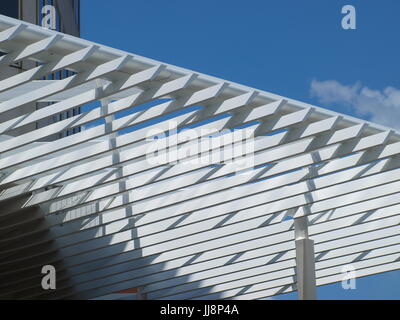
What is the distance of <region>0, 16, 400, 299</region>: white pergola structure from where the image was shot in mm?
12781

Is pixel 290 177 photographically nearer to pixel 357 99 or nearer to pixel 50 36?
pixel 50 36

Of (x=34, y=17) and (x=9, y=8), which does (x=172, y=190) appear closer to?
(x=9, y=8)

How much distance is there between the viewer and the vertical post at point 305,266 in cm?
1589

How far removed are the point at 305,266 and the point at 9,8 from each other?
1245 centimetres

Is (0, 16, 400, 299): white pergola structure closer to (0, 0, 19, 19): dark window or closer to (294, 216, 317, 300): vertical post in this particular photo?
(294, 216, 317, 300): vertical post

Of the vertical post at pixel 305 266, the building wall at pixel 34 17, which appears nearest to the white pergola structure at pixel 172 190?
the vertical post at pixel 305 266

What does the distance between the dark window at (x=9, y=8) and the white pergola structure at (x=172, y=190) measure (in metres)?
7.40

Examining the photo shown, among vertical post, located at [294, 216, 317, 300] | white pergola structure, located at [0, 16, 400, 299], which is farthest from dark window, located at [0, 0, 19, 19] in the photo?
vertical post, located at [294, 216, 317, 300]

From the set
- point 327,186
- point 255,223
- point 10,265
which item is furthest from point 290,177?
point 10,265

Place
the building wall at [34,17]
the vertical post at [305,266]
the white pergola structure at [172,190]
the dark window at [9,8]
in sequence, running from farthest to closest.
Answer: the building wall at [34,17] → the dark window at [9,8] → the vertical post at [305,266] → the white pergola structure at [172,190]

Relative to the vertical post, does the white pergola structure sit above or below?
above

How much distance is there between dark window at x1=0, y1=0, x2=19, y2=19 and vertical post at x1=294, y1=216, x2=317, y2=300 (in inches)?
447

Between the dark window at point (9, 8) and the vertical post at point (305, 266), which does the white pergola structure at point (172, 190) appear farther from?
the dark window at point (9, 8)

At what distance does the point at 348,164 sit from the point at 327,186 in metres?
0.87
